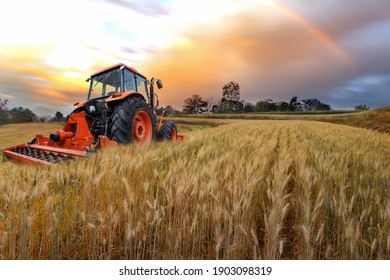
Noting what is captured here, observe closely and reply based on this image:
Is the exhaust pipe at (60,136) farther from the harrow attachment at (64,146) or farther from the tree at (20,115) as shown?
the tree at (20,115)

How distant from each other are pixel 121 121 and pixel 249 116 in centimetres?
2562

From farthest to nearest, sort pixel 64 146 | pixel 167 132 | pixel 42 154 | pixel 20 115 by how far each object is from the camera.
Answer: pixel 20 115 → pixel 167 132 → pixel 64 146 → pixel 42 154

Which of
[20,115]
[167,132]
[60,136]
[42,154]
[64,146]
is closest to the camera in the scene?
[42,154]

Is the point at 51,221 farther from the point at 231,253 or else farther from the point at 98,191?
the point at 231,253

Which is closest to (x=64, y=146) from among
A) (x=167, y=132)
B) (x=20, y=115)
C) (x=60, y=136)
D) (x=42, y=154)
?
(x=60, y=136)

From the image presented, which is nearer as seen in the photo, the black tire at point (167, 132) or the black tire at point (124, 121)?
the black tire at point (124, 121)

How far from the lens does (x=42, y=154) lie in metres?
4.64

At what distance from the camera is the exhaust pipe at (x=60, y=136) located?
15.5 ft

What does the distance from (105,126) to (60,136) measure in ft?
2.78

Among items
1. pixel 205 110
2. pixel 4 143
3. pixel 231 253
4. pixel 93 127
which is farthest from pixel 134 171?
Result: pixel 4 143

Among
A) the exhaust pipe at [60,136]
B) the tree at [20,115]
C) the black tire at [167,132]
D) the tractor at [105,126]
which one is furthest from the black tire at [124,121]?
the tree at [20,115]

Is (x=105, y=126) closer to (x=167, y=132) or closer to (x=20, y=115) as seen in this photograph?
(x=167, y=132)

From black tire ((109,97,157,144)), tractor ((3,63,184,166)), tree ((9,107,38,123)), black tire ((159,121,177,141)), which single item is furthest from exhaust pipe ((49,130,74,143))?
tree ((9,107,38,123))

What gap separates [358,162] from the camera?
3.10 m
